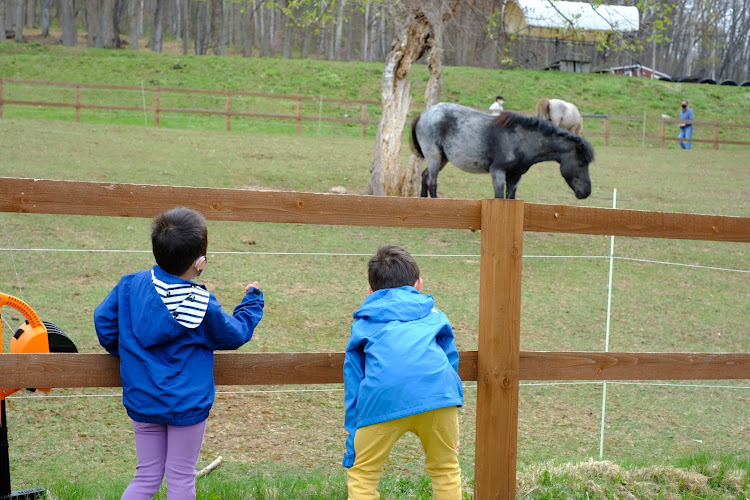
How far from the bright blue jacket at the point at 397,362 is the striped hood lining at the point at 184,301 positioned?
53 cm

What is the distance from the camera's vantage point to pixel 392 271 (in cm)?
268

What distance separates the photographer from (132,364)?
248cm

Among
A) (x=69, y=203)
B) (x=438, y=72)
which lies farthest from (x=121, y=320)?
(x=438, y=72)

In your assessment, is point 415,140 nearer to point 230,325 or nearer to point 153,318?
point 230,325

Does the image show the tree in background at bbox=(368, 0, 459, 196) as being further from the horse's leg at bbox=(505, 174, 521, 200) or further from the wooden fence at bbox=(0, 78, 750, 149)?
the wooden fence at bbox=(0, 78, 750, 149)

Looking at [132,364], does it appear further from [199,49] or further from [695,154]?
[199,49]

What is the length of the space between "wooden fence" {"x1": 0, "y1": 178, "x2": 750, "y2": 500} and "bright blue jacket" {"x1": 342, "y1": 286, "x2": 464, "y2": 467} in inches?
14.0

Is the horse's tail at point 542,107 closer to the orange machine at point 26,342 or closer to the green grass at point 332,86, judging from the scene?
the green grass at point 332,86

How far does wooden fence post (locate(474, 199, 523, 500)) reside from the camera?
301 centimetres

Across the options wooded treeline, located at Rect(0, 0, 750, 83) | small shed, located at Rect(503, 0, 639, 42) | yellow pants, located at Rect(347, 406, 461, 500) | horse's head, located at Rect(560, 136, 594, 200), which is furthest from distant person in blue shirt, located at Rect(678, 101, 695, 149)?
yellow pants, located at Rect(347, 406, 461, 500)

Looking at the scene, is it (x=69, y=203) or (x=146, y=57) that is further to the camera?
(x=146, y=57)

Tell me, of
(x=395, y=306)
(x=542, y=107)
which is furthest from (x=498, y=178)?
(x=395, y=306)

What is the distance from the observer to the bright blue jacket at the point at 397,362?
2475mm

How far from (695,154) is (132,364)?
2326cm
